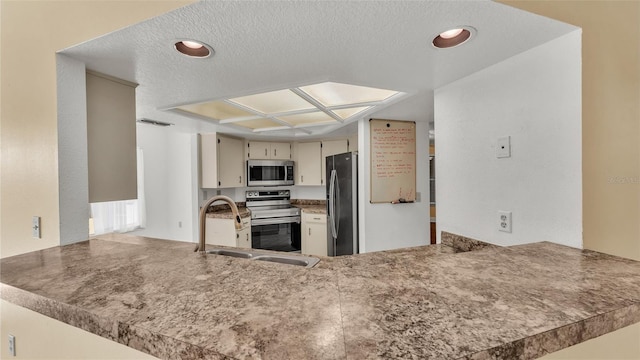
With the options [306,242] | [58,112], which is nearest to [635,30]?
[58,112]

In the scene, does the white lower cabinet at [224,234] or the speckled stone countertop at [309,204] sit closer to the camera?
the white lower cabinet at [224,234]

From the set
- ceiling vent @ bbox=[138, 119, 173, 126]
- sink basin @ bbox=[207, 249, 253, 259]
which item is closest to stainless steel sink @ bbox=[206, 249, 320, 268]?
sink basin @ bbox=[207, 249, 253, 259]

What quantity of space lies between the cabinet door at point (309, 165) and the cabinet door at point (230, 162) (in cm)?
96

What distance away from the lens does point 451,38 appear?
1.24m

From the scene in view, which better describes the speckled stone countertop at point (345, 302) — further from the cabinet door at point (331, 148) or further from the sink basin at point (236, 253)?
the cabinet door at point (331, 148)

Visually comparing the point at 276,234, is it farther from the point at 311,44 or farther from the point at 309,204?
the point at 311,44

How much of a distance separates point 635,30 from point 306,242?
3.75 metres

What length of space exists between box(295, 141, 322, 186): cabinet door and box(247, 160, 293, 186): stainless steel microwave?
0.55 ft

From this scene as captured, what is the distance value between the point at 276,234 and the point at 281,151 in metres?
1.38

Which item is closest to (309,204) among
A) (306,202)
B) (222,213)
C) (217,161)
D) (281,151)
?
(306,202)

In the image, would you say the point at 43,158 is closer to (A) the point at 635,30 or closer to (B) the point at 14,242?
(B) the point at 14,242

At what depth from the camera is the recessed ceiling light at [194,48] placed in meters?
1.24

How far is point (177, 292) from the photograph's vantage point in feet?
2.63

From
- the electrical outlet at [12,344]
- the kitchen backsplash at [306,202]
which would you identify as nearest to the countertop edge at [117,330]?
the electrical outlet at [12,344]
